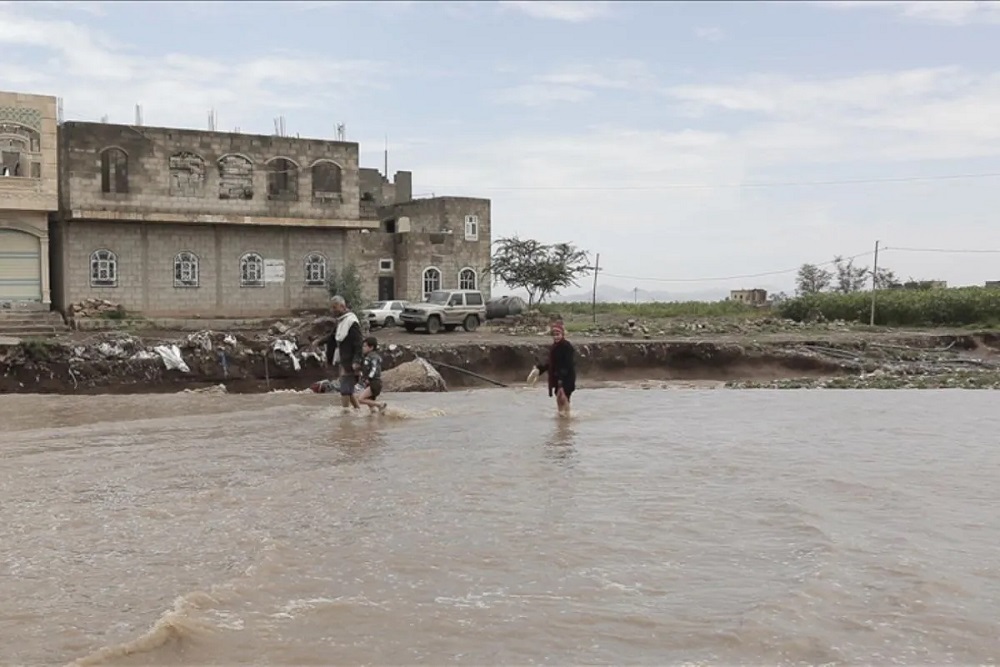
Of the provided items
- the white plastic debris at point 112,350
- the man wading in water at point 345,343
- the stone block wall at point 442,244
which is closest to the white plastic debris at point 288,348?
the white plastic debris at point 112,350

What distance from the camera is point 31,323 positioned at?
29234 mm

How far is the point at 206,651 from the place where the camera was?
5.27 m

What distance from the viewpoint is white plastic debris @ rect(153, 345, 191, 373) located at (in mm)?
24281

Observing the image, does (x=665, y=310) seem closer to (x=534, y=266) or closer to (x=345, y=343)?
(x=534, y=266)

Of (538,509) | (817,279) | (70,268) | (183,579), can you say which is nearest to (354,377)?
Answer: (538,509)

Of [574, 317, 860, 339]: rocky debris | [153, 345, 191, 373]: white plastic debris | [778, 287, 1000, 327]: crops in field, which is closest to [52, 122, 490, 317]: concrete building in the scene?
[153, 345, 191, 373]: white plastic debris

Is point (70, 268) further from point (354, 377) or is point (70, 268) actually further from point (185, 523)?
point (185, 523)

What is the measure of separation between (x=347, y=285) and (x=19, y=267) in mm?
10947

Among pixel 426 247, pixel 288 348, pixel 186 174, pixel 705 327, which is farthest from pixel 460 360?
pixel 426 247

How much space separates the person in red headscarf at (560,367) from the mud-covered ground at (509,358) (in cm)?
697

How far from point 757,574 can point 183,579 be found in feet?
13.3

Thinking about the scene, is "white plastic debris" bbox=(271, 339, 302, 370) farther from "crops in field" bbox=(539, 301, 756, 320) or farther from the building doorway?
"crops in field" bbox=(539, 301, 756, 320)

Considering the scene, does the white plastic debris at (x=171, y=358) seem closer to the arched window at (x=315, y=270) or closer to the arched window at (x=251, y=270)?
the arched window at (x=251, y=270)

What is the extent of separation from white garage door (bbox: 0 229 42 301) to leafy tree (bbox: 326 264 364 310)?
33.0 feet
